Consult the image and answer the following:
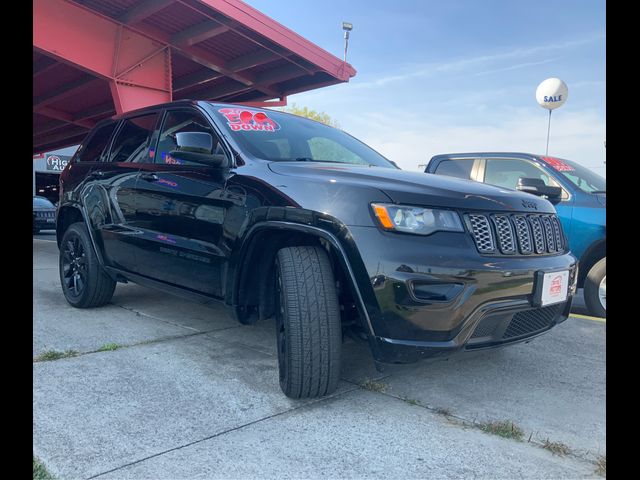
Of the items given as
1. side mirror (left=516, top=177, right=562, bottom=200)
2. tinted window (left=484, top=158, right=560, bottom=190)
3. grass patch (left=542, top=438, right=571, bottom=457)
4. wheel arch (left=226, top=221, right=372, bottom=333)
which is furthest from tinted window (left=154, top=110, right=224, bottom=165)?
tinted window (left=484, top=158, right=560, bottom=190)

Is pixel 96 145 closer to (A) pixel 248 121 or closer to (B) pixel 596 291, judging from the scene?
(A) pixel 248 121

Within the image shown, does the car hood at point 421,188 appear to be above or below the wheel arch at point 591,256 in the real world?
above

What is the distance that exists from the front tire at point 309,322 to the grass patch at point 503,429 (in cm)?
76

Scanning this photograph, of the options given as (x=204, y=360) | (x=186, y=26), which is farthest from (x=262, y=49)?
(x=204, y=360)

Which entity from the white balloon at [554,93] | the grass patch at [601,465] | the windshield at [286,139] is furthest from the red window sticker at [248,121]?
the white balloon at [554,93]

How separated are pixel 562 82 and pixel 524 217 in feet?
54.1

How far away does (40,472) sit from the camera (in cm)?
191

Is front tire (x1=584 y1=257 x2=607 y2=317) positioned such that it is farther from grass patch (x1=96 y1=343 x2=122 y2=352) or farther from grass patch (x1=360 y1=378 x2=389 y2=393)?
grass patch (x1=96 y1=343 x2=122 y2=352)

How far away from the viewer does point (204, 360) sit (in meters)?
3.23

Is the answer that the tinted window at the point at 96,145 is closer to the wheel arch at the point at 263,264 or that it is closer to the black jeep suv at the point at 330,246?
the black jeep suv at the point at 330,246

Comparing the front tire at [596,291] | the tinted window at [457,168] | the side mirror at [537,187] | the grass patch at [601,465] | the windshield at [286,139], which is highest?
the tinted window at [457,168]

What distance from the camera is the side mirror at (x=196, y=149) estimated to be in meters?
3.05

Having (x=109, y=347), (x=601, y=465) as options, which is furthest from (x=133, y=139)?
(x=601, y=465)
